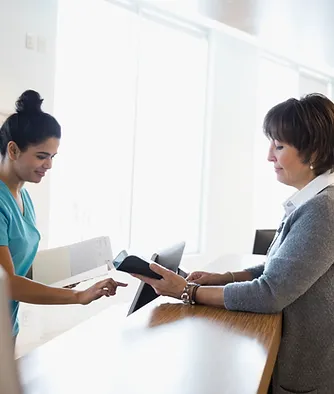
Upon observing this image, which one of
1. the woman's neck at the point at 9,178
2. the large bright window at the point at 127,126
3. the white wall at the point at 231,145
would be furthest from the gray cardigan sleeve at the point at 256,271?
the white wall at the point at 231,145

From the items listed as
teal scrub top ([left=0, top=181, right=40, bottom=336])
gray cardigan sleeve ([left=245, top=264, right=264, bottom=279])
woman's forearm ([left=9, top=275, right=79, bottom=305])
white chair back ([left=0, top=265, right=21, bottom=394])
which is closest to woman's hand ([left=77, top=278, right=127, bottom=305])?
woman's forearm ([left=9, top=275, right=79, bottom=305])

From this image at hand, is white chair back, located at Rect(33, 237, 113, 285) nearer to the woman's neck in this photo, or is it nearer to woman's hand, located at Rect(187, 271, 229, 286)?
the woman's neck

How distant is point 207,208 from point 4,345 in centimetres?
479

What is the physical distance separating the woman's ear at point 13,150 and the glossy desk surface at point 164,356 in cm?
70

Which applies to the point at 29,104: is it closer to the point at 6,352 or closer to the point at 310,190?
the point at 310,190

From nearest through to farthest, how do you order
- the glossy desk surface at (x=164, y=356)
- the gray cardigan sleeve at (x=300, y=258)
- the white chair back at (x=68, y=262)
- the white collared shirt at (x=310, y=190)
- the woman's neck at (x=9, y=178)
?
the glossy desk surface at (x=164, y=356) < the gray cardigan sleeve at (x=300, y=258) < the white collared shirt at (x=310, y=190) < the woman's neck at (x=9, y=178) < the white chair back at (x=68, y=262)

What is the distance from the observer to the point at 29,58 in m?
3.23

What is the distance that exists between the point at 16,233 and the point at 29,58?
2.07 metres

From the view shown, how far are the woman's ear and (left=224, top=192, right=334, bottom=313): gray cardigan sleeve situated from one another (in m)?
0.94

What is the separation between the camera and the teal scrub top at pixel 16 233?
1.45 meters

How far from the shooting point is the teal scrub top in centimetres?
145

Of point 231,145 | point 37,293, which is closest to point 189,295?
point 37,293

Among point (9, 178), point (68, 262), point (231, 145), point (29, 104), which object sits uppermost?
point (231, 145)

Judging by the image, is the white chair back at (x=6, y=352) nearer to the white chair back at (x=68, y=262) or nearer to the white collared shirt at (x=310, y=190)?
the white collared shirt at (x=310, y=190)
